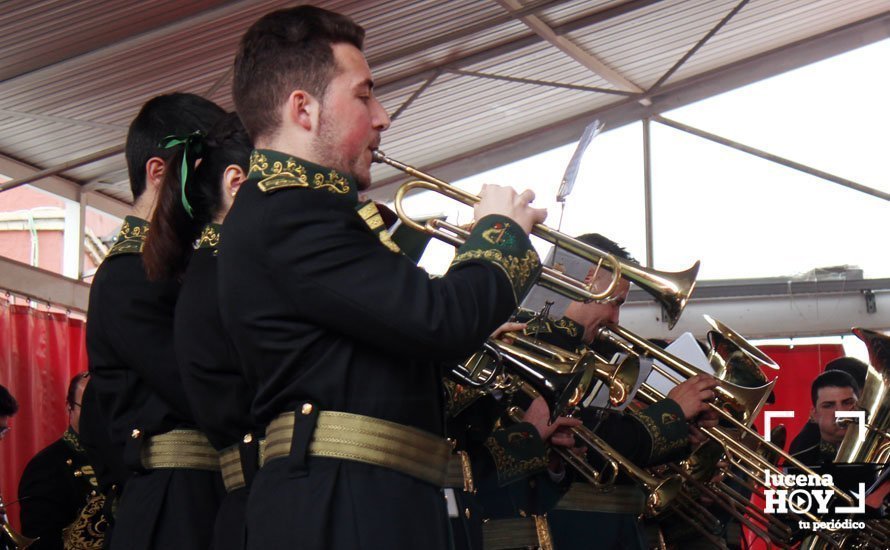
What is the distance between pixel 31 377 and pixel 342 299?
307 inches

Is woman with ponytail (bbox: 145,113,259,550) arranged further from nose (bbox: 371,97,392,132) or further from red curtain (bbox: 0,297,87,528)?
red curtain (bbox: 0,297,87,528)

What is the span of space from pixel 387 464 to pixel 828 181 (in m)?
10.3

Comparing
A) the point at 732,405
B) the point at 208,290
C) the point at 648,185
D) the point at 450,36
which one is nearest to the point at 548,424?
the point at 732,405

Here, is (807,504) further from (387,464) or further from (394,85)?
(394,85)

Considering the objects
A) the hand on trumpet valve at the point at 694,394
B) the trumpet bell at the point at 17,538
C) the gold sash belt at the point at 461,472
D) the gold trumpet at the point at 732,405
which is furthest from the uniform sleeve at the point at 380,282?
the trumpet bell at the point at 17,538

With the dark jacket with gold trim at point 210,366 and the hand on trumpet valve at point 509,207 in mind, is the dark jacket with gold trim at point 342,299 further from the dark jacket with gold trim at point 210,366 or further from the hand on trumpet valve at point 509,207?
the dark jacket with gold trim at point 210,366

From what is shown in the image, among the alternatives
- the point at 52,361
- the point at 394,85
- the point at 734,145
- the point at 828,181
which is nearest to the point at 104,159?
the point at 52,361

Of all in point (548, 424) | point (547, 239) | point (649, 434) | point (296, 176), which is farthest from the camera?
point (649, 434)

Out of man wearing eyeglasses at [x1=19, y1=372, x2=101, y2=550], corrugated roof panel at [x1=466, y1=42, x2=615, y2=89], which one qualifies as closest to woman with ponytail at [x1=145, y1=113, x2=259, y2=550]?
man wearing eyeglasses at [x1=19, y1=372, x2=101, y2=550]

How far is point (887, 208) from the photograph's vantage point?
11.8 m

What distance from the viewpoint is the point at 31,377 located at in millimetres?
9492

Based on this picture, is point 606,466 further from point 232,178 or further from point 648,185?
point 648,185

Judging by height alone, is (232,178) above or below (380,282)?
above

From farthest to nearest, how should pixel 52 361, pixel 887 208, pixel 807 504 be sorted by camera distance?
pixel 887 208, pixel 52 361, pixel 807 504
